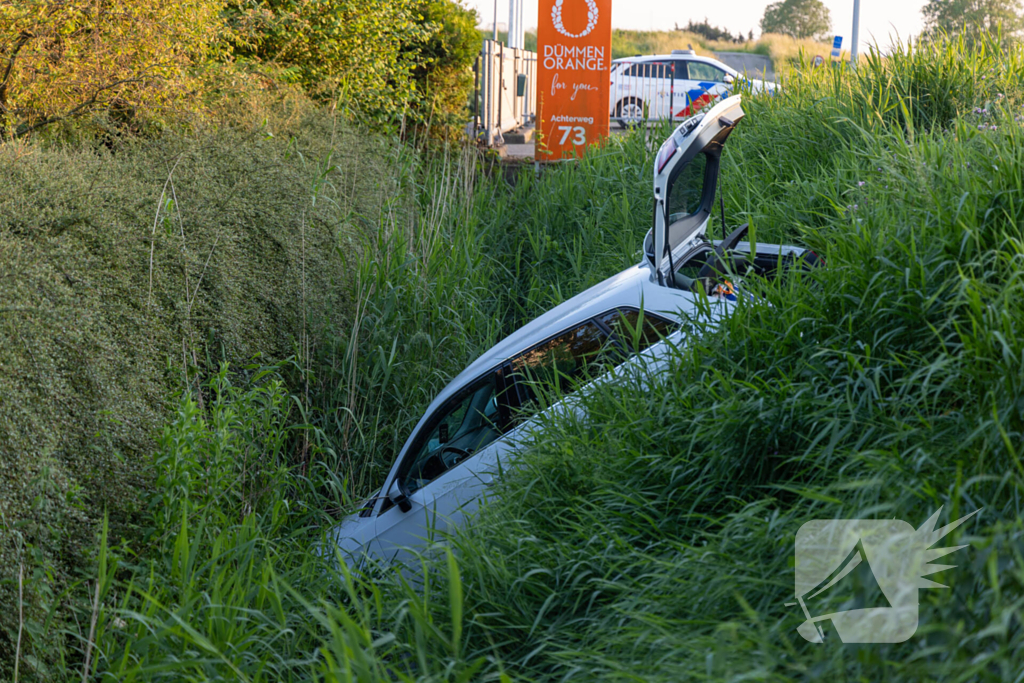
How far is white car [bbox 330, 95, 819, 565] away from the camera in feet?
10.8

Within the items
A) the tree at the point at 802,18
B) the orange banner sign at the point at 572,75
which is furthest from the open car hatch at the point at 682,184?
the tree at the point at 802,18

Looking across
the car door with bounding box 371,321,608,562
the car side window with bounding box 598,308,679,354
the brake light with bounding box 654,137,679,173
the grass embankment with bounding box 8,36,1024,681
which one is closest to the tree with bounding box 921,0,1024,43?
the grass embankment with bounding box 8,36,1024,681

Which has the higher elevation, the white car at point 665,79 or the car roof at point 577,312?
the white car at point 665,79

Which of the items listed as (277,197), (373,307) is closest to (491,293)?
(373,307)

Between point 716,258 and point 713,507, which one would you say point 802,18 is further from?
point 713,507

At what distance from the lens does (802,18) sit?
184 feet

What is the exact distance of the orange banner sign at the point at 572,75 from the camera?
9672 mm

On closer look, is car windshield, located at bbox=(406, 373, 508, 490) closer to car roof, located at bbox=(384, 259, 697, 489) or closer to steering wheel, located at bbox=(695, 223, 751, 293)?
car roof, located at bbox=(384, 259, 697, 489)

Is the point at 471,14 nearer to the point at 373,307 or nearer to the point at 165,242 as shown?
the point at 373,307

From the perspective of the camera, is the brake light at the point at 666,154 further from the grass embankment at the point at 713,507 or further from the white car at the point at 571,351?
the grass embankment at the point at 713,507

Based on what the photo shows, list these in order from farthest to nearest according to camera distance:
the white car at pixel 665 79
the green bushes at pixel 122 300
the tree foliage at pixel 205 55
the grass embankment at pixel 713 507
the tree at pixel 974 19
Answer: the white car at pixel 665 79, the tree at pixel 974 19, the tree foliage at pixel 205 55, the green bushes at pixel 122 300, the grass embankment at pixel 713 507

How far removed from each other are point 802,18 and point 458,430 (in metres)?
60.9

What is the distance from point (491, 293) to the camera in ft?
23.7

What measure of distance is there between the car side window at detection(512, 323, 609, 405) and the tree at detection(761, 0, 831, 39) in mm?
58409
